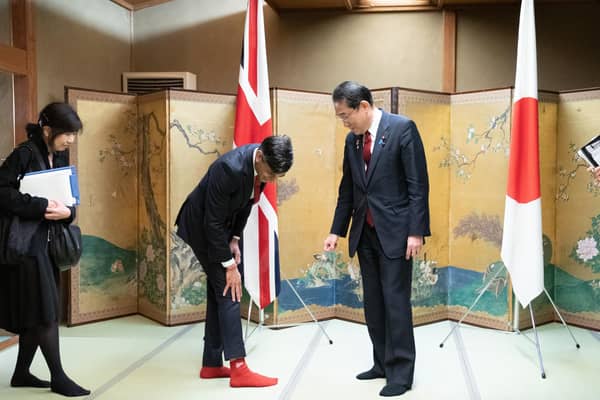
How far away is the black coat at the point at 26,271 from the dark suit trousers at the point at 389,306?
1417mm

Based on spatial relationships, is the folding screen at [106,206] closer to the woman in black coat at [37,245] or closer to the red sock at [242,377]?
the woman in black coat at [37,245]

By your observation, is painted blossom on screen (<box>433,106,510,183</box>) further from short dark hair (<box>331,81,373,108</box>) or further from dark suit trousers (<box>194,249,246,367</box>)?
dark suit trousers (<box>194,249,246,367</box>)

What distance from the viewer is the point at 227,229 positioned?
288 centimetres

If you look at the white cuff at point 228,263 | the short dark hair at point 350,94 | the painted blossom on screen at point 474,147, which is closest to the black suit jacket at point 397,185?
the short dark hair at point 350,94

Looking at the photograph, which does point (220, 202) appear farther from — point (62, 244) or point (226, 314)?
point (62, 244)

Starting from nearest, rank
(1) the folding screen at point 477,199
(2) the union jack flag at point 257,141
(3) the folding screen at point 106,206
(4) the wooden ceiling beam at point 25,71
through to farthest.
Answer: (2) the union jack flag at point 257,141 → (4) the wooden ceiling beam at point 25,71 → (1) the folding screen at point 477,199 → (3) the folding screen at point 106,206

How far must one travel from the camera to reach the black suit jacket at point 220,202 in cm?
270

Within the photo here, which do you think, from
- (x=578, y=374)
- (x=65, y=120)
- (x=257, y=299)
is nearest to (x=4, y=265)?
(x=65, y=120)

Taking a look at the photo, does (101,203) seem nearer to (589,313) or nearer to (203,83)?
(203,83)

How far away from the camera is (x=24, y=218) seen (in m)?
2.62

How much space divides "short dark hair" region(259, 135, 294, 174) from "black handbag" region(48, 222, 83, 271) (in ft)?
3.06

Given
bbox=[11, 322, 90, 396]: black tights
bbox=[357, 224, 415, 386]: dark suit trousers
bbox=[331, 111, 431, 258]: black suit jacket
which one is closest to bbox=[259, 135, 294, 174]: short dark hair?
bbox=[331, 111, 431, 258]: black suit jacket

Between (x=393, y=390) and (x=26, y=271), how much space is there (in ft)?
5.56

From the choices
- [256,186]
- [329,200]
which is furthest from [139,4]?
[256,186]
